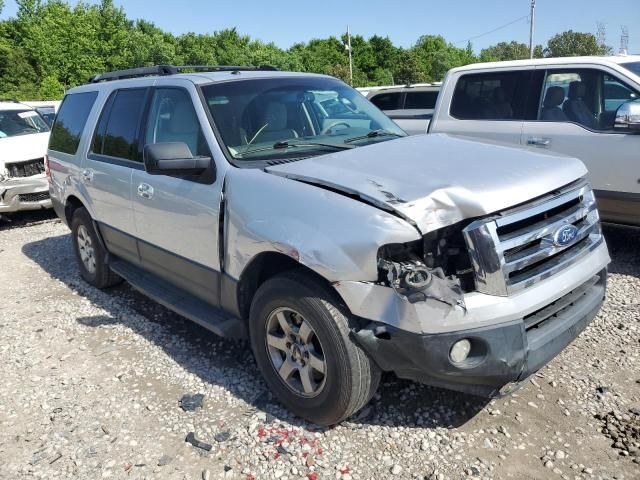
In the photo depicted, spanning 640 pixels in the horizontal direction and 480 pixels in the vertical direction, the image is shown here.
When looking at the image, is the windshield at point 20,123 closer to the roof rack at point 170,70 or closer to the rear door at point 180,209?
the roof rack at point 170,70

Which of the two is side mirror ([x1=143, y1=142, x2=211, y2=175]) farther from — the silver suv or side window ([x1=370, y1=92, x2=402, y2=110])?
side window ([x1=370, y1=92, x2=402, y2=110])

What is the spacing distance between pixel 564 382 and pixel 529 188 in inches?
54.2

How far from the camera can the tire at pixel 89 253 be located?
5.21 meters

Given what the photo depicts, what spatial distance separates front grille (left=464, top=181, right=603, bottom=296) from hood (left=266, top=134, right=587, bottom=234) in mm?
68

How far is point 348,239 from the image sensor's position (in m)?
2.54

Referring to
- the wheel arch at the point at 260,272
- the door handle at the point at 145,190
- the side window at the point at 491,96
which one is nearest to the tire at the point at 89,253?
the door handle at the point at 145,190

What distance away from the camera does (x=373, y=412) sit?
10.3 ft

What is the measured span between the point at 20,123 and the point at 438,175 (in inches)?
365

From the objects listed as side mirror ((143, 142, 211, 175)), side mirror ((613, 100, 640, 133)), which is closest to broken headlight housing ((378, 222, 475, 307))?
side mirror ((143, 142, 211, 175))

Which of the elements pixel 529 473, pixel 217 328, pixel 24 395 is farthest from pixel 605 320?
pixel 24 395

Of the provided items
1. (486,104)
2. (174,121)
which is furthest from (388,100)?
(174,121)

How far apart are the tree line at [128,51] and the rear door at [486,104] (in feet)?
107

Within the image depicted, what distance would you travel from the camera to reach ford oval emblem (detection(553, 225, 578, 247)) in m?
2.73

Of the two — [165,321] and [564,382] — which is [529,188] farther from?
[165,321]
